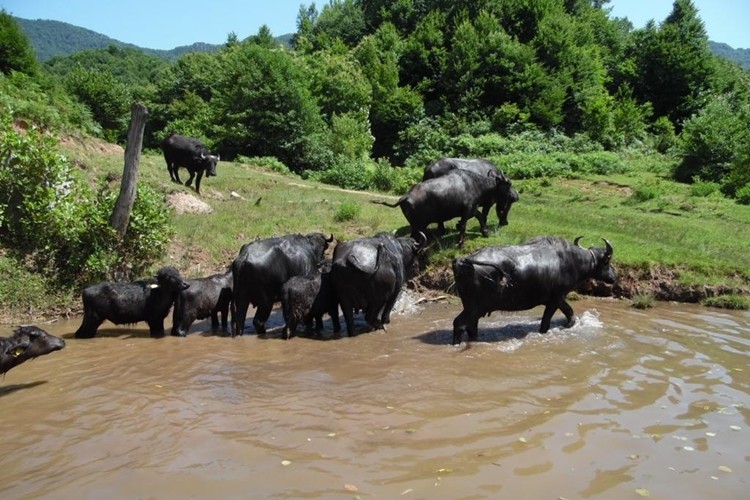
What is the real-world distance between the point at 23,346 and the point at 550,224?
451 inches

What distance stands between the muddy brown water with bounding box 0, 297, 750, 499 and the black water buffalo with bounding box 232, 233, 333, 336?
559 millimetres

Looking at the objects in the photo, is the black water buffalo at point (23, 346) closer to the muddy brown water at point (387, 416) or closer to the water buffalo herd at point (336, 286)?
the muddy brown water at point (387, 416)

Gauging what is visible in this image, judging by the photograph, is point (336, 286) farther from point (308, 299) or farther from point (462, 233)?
point (462, 233)

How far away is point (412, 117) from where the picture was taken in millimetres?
41938

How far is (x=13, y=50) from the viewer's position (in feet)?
114

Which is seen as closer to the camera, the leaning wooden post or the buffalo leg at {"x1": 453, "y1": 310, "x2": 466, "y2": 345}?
the buffalo leg at {"x1": 453, "y1": 310, "x2": 466, "y2": 345}

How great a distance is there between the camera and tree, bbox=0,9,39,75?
1351 inches

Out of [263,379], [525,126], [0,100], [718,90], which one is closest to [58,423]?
[263,379]

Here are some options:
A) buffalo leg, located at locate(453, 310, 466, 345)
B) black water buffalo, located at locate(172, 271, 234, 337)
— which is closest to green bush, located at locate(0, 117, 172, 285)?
black water buffalo, located at locate(172, 271, 234, 337)

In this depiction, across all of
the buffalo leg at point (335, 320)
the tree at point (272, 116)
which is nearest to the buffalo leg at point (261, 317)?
the buffalo leg at point (335, 320)

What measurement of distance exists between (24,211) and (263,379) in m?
6.66

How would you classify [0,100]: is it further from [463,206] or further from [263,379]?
[263,379]

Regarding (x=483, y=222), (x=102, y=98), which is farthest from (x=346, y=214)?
(x=102, y=98)

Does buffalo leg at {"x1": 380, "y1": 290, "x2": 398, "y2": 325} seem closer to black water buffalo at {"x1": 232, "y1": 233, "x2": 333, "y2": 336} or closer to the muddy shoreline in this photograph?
black water buffalo at {"x1": 232, "y1": 233, "x2": 333, "y2": 336}
